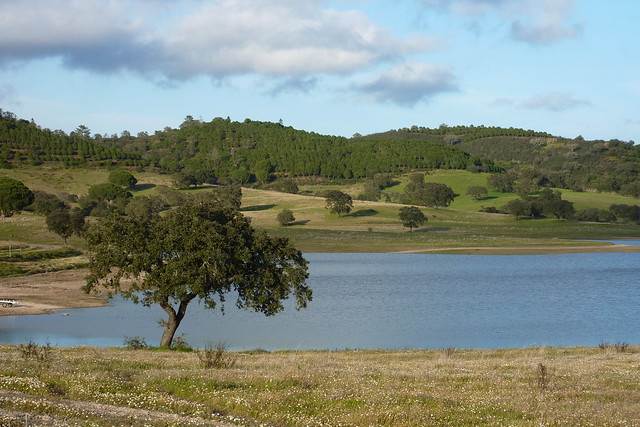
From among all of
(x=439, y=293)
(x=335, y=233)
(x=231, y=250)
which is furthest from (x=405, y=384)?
(x=335, y=233)

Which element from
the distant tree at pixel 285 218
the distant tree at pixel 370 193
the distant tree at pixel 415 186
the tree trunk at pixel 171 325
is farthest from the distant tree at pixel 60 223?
the distant tree at pixel 415 186

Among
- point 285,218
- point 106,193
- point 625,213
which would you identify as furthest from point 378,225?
point 625,213

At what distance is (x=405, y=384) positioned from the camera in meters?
20.7

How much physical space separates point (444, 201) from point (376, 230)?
40.5 metres

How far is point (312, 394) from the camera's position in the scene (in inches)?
711

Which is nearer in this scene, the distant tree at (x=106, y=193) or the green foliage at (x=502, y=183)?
the distant tree at (x=106, y=193)

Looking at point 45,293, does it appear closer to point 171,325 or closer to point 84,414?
point 171,325

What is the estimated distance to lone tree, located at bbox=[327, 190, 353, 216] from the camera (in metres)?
150

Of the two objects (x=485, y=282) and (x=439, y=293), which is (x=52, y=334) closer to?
(x=439, y=293)

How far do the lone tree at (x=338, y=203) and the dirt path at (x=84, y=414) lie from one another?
13392 centimetres

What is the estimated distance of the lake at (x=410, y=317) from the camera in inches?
1843

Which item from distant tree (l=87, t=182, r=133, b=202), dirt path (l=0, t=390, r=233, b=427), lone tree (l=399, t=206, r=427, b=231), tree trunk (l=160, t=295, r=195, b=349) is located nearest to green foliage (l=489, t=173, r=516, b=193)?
lone tree (l=399, t=206, r=427, b=231)

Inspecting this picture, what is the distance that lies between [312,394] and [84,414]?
16.9 feet

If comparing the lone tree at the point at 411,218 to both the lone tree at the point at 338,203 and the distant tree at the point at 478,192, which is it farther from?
the distant tree at the point at 478,192
